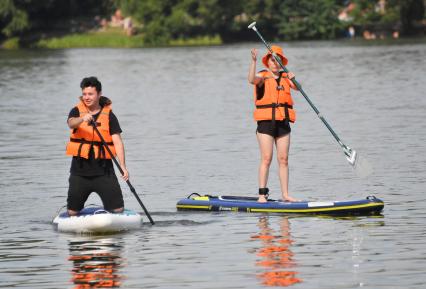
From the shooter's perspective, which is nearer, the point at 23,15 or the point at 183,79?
the point at 183,79

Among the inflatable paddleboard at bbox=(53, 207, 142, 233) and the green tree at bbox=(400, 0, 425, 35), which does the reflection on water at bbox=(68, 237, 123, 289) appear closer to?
the inflatable paddleboard at bbox=(53, 207, 142, 233)

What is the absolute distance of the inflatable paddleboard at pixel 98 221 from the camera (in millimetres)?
15031

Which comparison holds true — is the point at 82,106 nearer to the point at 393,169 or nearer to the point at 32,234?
the point at 32,234

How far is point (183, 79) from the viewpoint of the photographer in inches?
2019

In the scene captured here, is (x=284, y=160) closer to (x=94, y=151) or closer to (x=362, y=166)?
(x=362, y=166)

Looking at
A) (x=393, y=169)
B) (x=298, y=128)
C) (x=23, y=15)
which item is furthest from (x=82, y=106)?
(x=23, y=15)

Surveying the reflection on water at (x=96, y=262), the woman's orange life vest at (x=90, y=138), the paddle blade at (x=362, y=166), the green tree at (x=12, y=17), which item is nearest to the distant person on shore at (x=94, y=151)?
the woman's orange life vest at (x=90, y=138)

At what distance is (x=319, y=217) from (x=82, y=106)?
10.2 ft

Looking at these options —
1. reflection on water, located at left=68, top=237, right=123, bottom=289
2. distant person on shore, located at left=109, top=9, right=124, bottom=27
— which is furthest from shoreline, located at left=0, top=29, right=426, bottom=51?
reflection on water, located at left=68, top=237, right=123, bottom=289

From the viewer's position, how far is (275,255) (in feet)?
44.7

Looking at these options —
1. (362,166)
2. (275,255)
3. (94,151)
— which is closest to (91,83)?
(94,151)

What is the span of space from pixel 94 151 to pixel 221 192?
4171mm

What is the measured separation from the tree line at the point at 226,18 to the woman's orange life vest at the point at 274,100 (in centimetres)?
8795

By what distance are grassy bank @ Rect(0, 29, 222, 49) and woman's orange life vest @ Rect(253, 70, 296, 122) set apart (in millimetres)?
87515
